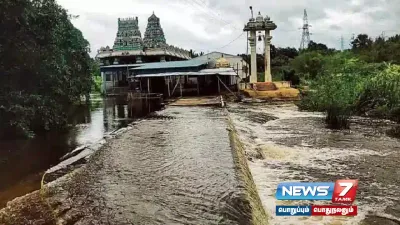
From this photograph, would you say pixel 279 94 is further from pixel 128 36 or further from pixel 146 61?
pixel 128 36

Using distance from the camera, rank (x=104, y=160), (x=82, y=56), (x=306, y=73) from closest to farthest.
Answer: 1. (x=104, y=160)
2. (x=82, y=56)
3. (x=306, y=73)

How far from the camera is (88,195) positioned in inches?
262

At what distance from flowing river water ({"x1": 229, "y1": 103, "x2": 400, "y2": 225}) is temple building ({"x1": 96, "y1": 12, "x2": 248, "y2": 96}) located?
18190 mm

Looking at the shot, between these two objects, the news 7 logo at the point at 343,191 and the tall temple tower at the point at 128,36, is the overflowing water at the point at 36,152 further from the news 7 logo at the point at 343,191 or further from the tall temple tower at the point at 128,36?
the tall temple tower at the point at 128,36

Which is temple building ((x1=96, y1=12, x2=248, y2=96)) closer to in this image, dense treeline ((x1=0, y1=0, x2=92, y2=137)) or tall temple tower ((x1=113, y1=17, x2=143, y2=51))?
tall temple tower ((x1=113, y1=17, x2=143, y2=51))

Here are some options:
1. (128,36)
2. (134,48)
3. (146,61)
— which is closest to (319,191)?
(134,48)

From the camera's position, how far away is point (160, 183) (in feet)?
23.5

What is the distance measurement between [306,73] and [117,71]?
19074mm

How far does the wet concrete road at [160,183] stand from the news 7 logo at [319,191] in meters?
1.61


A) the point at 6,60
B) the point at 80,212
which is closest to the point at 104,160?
the point at 80,212

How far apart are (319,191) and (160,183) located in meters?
4.11

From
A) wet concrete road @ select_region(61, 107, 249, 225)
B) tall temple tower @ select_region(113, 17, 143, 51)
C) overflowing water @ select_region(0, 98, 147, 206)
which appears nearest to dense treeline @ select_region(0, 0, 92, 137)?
overflowing water @ select_region(0, 98, 147, 206)

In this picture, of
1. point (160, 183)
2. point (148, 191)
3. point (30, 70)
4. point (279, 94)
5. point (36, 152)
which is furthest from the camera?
point (279, 94)

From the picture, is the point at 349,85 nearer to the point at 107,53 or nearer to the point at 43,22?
the point at 43,22
